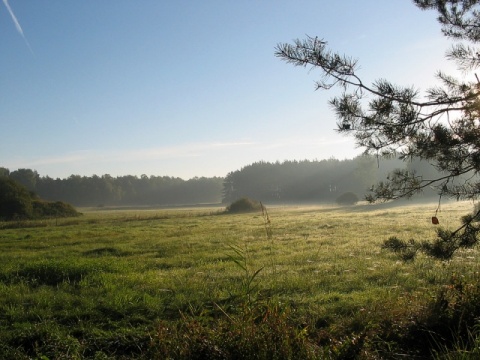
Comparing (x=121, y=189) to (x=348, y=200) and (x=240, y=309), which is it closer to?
(x=348, y=200)

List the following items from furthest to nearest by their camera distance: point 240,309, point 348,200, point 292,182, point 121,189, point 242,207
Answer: point 121,189 → point 292,182 → point 348,200 → point 242,207 → point 240,309

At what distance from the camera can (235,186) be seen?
371 ft

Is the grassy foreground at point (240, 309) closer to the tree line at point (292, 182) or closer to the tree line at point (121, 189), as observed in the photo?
the tree line at point (292, 182)

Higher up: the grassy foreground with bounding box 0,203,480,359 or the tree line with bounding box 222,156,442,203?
the tree line with bounding box 222,156,442,203

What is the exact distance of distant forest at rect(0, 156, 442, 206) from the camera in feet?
350

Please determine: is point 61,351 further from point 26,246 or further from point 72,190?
point 72,190

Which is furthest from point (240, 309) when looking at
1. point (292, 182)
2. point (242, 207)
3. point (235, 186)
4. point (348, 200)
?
point (292, 182)

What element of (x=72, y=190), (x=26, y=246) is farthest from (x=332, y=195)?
(x=26, y=246)

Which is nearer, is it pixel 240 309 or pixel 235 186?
pixel 240 309

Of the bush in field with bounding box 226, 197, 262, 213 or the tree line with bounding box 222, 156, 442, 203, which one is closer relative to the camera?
the bush in field with bounding box 226, 197, 262, 213

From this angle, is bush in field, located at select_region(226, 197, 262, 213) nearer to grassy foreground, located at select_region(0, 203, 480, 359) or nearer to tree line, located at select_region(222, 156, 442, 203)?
grassy foreground, located at select_region(0, 203, 480, 359)

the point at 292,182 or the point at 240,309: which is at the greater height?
the point at 292,182

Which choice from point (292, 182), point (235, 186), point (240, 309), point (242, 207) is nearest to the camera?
point (240, 309)

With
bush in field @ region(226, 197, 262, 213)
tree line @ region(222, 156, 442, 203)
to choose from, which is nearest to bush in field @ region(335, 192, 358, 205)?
bush in field @ region(226, 197, 262, 213)
